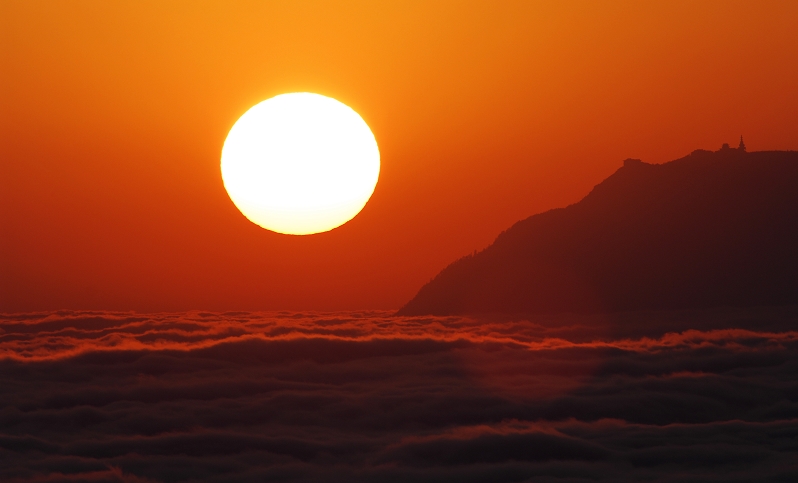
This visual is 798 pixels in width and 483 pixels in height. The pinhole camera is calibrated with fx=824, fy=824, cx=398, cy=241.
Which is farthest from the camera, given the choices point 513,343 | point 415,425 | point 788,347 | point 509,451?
point 513,343

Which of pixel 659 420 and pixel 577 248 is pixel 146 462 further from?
pixel 577 248

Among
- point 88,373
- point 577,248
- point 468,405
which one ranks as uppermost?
point 577,248

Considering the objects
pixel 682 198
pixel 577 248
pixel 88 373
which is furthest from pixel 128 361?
pixel 682 198

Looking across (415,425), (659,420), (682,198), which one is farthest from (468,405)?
(682,198)

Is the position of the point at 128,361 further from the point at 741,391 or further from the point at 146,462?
the point at 741,391

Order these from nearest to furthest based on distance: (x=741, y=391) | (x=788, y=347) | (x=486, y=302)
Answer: (x=741, y=391) < (x=788, y=347) < (x=486, y=302)

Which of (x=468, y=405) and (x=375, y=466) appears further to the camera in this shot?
(x=468, y=405)

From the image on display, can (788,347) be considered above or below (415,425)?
above
